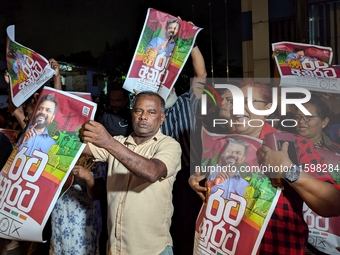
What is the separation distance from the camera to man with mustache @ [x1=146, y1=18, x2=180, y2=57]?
7.36 feet

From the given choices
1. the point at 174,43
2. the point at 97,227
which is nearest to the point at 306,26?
the point at 174,43

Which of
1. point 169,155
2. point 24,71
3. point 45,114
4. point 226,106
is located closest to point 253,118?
point 226,106

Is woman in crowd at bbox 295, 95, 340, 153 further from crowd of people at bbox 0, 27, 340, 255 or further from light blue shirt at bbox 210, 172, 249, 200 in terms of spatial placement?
light blue shirt at bbox 210, 172, 249, 200

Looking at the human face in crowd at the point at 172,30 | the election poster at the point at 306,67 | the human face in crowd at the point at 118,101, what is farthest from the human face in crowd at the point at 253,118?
the human face in crowd at the point at 118,101

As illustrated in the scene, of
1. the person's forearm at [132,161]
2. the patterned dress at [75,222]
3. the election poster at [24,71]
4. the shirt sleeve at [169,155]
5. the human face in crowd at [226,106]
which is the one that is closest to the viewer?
the person's forearm at [132,161]

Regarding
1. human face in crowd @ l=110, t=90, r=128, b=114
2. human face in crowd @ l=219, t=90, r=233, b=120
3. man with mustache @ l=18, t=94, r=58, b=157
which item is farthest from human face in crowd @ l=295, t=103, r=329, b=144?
man with mustache @ l=18, t=94, r=58, b=157

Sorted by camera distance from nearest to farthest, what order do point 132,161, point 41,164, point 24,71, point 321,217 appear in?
point 132,161 < point 321,217 < point 41,164 < point 24,71

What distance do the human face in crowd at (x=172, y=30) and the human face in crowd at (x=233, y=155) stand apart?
0.74 metres

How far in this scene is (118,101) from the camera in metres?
2.46

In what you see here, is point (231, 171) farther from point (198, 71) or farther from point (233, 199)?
point (198, 71)

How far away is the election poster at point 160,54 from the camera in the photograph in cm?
223

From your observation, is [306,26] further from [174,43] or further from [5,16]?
[5,16]

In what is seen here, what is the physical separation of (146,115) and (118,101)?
67cm

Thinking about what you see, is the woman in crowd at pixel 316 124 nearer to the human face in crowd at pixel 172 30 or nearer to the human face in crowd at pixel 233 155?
the human face in crowd at pixel 233 155
